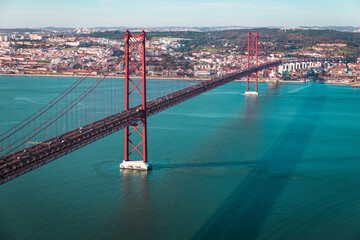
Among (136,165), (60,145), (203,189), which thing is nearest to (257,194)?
(203,189)

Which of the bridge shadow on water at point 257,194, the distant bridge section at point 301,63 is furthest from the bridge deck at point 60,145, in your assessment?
the distant bridge section at point 301,63

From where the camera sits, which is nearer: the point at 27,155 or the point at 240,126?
the point at 27,155

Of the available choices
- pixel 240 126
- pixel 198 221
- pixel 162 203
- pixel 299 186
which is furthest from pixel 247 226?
pixel 240 126

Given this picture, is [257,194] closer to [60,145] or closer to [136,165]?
[136,165]

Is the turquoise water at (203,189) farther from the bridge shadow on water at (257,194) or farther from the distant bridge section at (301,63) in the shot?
the distant bridge section at (301,63)

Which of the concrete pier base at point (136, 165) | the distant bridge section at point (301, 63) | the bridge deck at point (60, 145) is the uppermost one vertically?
the distant bridge section at point (301, 63)

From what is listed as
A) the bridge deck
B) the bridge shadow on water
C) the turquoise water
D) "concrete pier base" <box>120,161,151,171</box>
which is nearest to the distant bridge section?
the turquoise water

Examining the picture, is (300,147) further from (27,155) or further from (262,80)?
(262,80)
